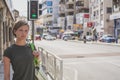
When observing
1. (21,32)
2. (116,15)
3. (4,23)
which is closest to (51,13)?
(116,15)

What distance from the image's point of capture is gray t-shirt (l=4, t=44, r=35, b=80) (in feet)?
16.9

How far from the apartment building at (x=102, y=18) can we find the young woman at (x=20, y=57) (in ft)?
272

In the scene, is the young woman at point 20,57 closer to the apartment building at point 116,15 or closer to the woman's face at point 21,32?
the woman's face at point 21,32

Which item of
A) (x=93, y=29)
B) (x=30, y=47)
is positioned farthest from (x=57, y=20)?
(x=30, y=47)

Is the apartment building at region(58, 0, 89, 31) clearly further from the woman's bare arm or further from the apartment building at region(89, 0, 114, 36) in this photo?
the woman's bare arm

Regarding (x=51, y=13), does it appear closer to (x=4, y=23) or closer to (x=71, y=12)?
(x=71, y=12)

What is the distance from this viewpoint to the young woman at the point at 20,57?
5.15m

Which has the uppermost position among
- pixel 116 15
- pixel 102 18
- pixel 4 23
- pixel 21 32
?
pixel 116 15

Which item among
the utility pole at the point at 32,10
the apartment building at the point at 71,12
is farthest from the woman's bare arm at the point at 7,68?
the apartment building at the point at 71,12

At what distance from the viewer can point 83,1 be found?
120188 millimetres

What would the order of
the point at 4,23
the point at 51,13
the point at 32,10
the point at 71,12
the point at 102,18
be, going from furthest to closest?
the point at 51,13 → the point at 71,12 → the point at 102,18 → the point at 4,23 → the point at 32,10

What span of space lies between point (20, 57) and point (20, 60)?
4cm

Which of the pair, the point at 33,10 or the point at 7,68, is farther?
the point at 33,10

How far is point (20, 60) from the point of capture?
16.9ft
